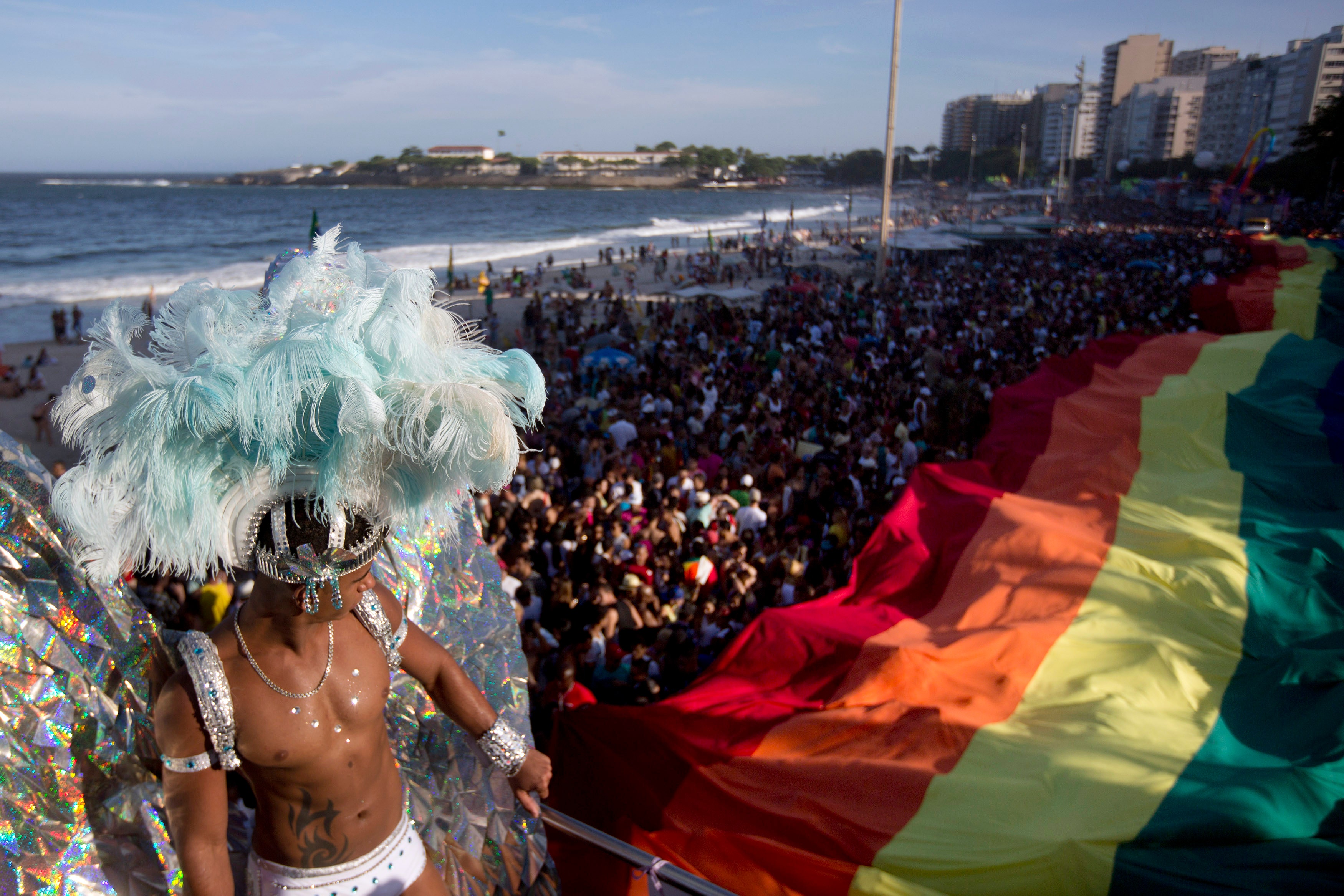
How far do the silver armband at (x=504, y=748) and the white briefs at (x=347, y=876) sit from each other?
0.31m

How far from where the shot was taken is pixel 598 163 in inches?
5335

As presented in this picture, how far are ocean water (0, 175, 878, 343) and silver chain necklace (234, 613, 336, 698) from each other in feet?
3.20

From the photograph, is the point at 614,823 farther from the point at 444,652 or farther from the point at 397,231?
the point at 397,231

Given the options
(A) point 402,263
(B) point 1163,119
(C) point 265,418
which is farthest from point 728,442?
(B) point 1163,119

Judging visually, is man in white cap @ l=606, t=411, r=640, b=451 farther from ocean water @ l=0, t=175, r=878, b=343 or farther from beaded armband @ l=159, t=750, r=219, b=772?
beaded armband @ l=159, t=750, r=219, b=772

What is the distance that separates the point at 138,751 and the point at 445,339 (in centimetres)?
134

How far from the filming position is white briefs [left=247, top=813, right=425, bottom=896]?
2.17m

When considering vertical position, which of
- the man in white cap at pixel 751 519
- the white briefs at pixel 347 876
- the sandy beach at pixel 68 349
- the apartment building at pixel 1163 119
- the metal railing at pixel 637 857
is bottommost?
the sandy beach at pixel 68 349

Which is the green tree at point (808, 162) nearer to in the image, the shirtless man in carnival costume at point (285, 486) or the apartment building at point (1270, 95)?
the apartment building at point (1270, 95)

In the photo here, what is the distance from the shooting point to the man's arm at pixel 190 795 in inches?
75.1

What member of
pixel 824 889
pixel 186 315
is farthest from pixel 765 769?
pixel 186 315

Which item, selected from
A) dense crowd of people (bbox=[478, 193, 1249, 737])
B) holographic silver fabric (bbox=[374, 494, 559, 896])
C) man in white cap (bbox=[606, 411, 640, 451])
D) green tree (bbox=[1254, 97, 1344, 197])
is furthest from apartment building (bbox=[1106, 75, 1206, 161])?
holographic silver fabric (bbox=[374, 494, 559, 896])

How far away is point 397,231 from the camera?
203 ft

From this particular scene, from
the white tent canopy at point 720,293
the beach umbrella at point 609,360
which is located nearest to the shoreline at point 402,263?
the beach umbrella at point 609,360
